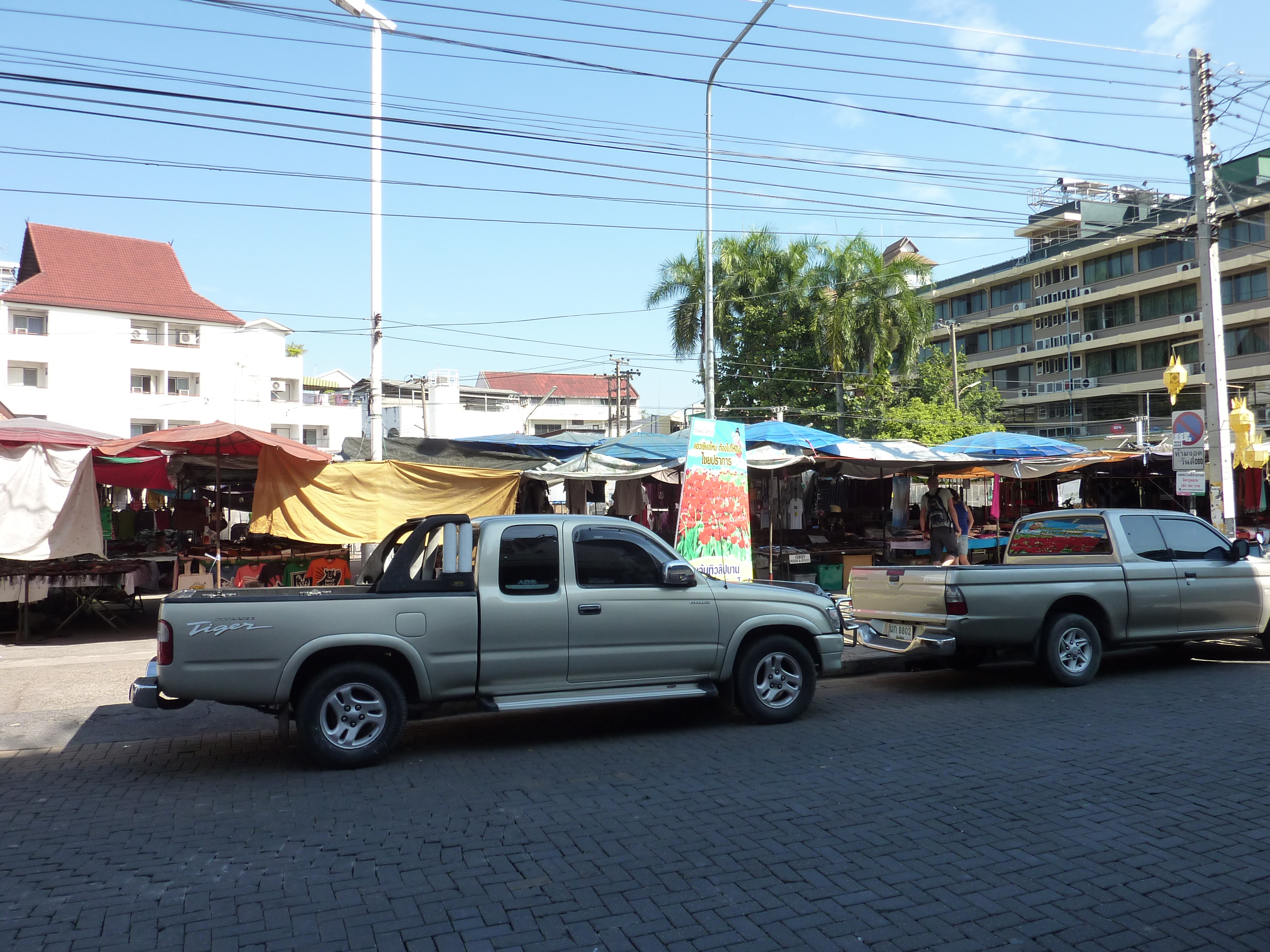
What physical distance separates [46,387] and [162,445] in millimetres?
34262

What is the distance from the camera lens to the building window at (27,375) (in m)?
40.7

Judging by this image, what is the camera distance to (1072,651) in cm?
926

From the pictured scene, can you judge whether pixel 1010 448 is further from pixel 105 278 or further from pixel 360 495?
pixel 105 278

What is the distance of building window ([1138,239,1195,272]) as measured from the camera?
42844mm

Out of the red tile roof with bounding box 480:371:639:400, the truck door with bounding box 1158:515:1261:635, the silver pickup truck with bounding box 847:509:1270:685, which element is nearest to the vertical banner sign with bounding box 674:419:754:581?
the silver pickup truck with bounding box 847:509:1270:685

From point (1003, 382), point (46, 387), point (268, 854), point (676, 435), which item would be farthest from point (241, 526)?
point (1003, 382)

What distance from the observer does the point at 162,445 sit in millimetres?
13117

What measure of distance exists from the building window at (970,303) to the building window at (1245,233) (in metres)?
14.9

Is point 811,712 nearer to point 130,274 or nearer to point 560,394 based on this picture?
point 130,274

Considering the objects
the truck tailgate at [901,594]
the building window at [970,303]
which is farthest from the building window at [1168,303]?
the truck tailgate at [901,594]

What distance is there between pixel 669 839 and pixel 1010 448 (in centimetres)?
1547

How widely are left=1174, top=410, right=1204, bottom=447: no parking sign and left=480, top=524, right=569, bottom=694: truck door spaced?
418 inches

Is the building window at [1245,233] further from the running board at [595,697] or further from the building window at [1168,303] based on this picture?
the running board at [595,697]

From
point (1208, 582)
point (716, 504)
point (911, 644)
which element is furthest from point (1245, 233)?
point (911, 644)
